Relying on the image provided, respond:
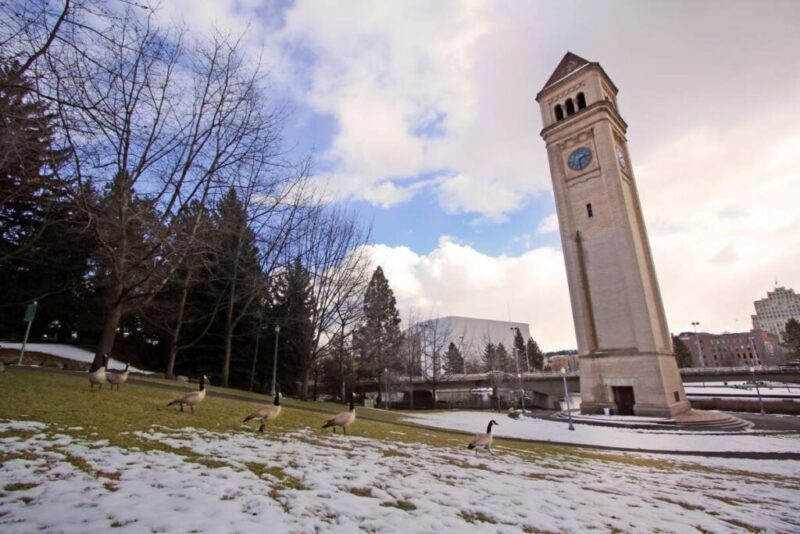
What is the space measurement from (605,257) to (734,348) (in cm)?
14962

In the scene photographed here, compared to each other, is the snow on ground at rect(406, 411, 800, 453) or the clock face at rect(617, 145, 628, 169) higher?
the clock face at rect(617, 145, 628, 169)

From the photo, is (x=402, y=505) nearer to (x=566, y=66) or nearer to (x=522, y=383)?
(x=566, y=66)

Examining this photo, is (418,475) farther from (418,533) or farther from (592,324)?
(592,324)

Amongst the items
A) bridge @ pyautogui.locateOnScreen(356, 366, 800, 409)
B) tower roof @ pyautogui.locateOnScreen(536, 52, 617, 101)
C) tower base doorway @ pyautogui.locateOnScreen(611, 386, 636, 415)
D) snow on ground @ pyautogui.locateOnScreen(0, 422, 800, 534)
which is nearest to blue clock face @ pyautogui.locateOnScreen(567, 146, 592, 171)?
tower roof @ pyautogui.locateOnScreen(536, 52, 617, 101)

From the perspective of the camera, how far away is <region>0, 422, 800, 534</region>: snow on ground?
411 cm

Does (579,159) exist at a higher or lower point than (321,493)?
higher

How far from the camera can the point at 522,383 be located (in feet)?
190

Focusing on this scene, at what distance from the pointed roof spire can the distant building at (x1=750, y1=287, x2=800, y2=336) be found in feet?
615

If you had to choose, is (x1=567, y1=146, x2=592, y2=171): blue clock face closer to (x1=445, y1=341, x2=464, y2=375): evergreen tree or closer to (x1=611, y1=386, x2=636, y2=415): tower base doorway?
(x1=611, y1=386, x2=636, y2=415): tower base doorway

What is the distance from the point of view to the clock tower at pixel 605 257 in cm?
3475

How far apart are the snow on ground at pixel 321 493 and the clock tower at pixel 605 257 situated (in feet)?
90.7

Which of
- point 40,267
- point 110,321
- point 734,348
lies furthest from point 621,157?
point 734,348

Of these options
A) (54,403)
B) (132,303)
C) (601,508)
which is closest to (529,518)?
(601,508)

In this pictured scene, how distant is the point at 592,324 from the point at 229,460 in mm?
38355
